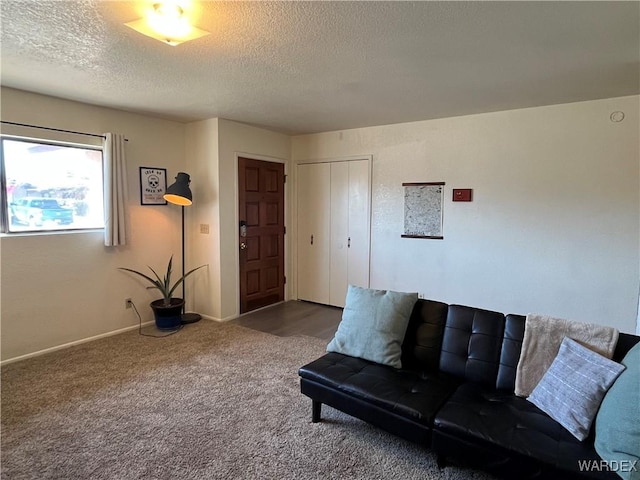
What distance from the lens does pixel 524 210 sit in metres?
3.70

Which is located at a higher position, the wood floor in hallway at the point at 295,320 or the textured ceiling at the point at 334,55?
the textured ceiling at the point at 334,55

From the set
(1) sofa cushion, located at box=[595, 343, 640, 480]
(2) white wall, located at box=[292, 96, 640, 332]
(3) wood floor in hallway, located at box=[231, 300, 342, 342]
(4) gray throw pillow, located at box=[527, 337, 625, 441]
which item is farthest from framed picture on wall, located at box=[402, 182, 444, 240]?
(1) sofa cushion, located at box=[595, 343, 640, 480]

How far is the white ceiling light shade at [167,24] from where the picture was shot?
1815 mm

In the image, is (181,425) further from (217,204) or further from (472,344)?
(217,204)

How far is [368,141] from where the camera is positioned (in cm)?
464

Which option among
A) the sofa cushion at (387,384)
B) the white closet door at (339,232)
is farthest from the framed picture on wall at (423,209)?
the sofa cushion at (387,384)

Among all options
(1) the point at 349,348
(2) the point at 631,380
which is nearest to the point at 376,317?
(1) the point at 349,348

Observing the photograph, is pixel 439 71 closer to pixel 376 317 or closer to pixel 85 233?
pixel 376 317

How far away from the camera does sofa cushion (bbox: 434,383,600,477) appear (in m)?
1.51

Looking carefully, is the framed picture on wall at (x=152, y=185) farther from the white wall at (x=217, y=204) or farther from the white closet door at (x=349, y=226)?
the white closet door at (x=349, y=226)

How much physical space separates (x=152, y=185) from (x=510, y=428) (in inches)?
161

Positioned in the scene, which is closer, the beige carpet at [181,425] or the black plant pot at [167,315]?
the beige carpet at [181,425]

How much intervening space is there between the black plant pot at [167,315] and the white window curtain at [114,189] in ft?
2.66

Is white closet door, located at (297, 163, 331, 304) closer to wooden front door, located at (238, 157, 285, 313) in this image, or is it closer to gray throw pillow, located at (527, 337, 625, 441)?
wooden front door, located at (238, 157, 285, 313)
